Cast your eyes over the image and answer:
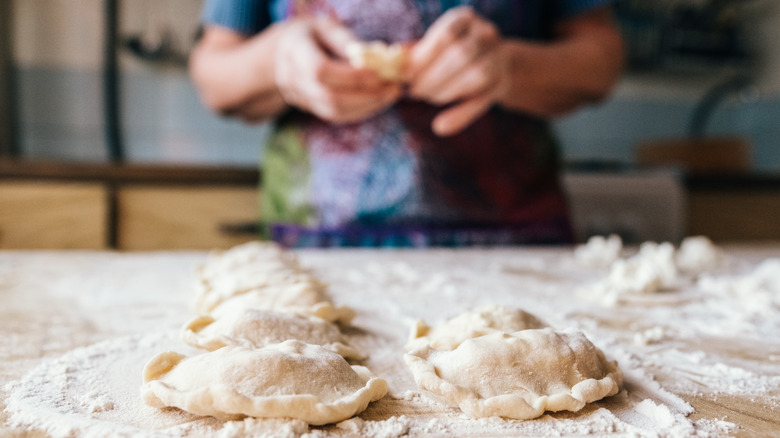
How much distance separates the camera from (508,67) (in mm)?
1297

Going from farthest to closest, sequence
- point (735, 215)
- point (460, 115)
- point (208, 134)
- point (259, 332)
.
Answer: point (208, 134)
point (735, 215)
point (460, 115)
point (259, 332)

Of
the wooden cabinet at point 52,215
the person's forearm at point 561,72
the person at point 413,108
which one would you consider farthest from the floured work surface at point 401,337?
the wooden cabinet at point 52,215

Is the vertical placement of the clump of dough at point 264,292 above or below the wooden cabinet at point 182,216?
above

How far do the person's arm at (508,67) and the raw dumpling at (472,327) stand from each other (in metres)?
0.70

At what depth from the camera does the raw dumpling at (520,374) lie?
1.50ft

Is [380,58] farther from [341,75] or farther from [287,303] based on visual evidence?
[287,303]

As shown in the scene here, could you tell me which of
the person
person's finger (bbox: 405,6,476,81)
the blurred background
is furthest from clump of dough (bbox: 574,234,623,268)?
the blurred background

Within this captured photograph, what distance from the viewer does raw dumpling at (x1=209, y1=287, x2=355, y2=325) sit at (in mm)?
703

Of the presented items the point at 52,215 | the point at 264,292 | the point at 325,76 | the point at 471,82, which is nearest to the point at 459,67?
the point at 471,82

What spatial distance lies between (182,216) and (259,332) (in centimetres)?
164

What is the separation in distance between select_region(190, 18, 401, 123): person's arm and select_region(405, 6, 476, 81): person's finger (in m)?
0.07

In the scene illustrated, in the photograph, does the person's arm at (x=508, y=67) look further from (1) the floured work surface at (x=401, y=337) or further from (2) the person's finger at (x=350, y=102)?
(1) the floured work surface at (x=401, y=337)

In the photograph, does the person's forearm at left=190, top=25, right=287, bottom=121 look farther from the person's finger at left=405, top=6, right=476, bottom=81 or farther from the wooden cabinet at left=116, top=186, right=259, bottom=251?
the wooden cabinet at left=116, top=186, right=259, bottom=251

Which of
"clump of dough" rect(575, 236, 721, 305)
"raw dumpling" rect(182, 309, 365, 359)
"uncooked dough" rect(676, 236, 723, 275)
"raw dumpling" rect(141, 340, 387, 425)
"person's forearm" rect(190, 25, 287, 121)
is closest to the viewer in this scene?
"raw dumpling" rect(141, 340, 387, 425)
